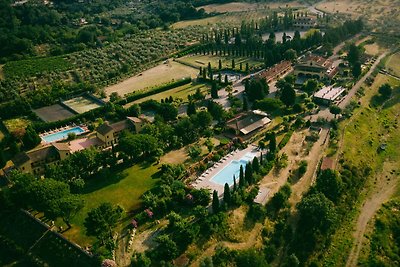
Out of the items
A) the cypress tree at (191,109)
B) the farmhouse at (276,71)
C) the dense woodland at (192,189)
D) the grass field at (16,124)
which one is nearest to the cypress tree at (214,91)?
the dense woodland at (192,189)

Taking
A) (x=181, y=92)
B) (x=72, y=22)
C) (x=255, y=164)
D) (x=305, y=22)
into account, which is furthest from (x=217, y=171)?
(x=72, y=22)

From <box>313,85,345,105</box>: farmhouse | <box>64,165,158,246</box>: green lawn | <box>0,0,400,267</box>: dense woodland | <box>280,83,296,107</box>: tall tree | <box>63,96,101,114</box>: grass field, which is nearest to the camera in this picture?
<box>0,0,400,267</box>: dense woodland

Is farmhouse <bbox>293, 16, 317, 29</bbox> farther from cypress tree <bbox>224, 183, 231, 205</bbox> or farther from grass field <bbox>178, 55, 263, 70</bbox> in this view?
cypress tree <bbox>224, 183, 231, 205</bbox>

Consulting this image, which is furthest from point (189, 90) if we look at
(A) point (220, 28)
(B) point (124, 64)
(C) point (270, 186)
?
(A) point (220, 28)

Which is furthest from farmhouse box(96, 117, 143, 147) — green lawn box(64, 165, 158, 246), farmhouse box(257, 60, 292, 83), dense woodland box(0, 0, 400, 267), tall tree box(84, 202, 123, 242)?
farmhouse box(257, 60, 292, 83)

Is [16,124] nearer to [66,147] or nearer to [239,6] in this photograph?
[66,147]

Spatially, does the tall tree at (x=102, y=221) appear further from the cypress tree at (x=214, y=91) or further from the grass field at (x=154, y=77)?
the grass field at (x=154, y=77)
